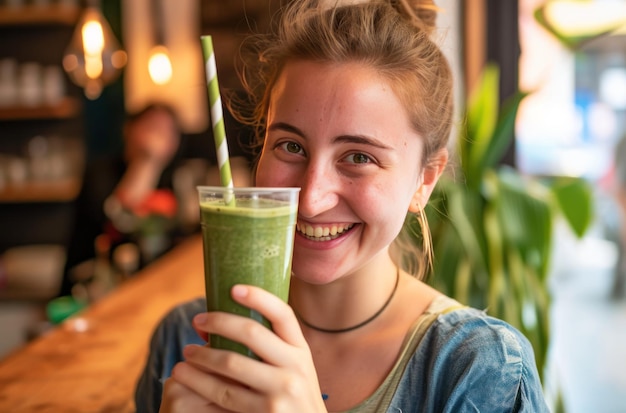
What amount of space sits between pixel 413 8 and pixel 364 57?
21 centimetres

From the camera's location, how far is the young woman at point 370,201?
3.54 feet

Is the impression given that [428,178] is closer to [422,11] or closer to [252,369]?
[422,11]

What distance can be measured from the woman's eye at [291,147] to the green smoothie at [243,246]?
222mm

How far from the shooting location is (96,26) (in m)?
3.60

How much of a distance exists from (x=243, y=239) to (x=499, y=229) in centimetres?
186

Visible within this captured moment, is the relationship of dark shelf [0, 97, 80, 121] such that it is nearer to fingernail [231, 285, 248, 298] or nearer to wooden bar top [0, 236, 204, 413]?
wooden bar top [0, 236, 204, 413]

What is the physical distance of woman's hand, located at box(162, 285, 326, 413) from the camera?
2.82 feet

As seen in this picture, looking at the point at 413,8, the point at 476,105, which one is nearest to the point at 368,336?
the point at 413,8

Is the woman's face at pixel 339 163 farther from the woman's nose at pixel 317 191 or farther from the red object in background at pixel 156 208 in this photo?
the red object in background at pixel 156 208

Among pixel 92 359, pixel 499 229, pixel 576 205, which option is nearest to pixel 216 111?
pixel 92 359

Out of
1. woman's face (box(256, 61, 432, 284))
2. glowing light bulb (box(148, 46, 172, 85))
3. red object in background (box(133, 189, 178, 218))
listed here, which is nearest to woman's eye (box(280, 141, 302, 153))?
woman's face (box(256, 61, 432, 284))

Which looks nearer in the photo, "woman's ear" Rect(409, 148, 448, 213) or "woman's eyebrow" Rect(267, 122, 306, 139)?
"woman's eyebrow" Rect(267, 122, 306, 139)

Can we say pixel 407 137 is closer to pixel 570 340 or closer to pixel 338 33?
pixel 338 33

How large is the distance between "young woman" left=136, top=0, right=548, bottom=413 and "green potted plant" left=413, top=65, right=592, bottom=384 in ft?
4.12
